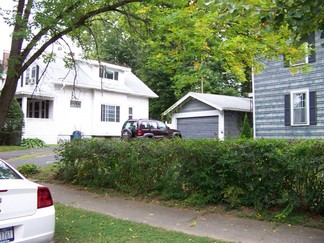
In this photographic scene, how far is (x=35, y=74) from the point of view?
2680 cm

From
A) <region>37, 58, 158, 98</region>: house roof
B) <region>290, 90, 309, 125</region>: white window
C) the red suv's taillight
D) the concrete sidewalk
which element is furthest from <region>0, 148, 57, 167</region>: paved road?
<region>290, 90, 309, 125</region>: white window

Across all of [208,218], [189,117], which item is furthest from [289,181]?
[189,117]

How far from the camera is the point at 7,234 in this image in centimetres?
410

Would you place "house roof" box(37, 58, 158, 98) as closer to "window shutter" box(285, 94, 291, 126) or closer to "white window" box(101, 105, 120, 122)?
"white window" box(101, 105, 120, 122)

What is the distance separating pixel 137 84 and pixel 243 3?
2916 cm

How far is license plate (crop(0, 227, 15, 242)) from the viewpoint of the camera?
4055 millimetres

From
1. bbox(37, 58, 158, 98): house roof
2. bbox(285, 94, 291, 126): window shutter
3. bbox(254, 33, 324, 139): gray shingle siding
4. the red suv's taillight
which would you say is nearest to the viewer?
the red suv's taillight

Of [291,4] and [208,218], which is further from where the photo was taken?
[208,218]

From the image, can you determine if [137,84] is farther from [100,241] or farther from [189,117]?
[100,241]

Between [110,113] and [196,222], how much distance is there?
23.6 meters

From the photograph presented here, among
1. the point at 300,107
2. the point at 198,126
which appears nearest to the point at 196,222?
the point at 300,107

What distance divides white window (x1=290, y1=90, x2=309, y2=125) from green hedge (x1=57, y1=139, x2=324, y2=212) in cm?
1006

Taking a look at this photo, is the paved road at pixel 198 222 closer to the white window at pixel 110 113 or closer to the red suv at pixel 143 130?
the red suv at pixel 143 130

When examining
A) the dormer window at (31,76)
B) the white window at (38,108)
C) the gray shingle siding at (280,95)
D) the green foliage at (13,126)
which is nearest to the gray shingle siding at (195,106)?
the gray shingle siding at (280,95)
